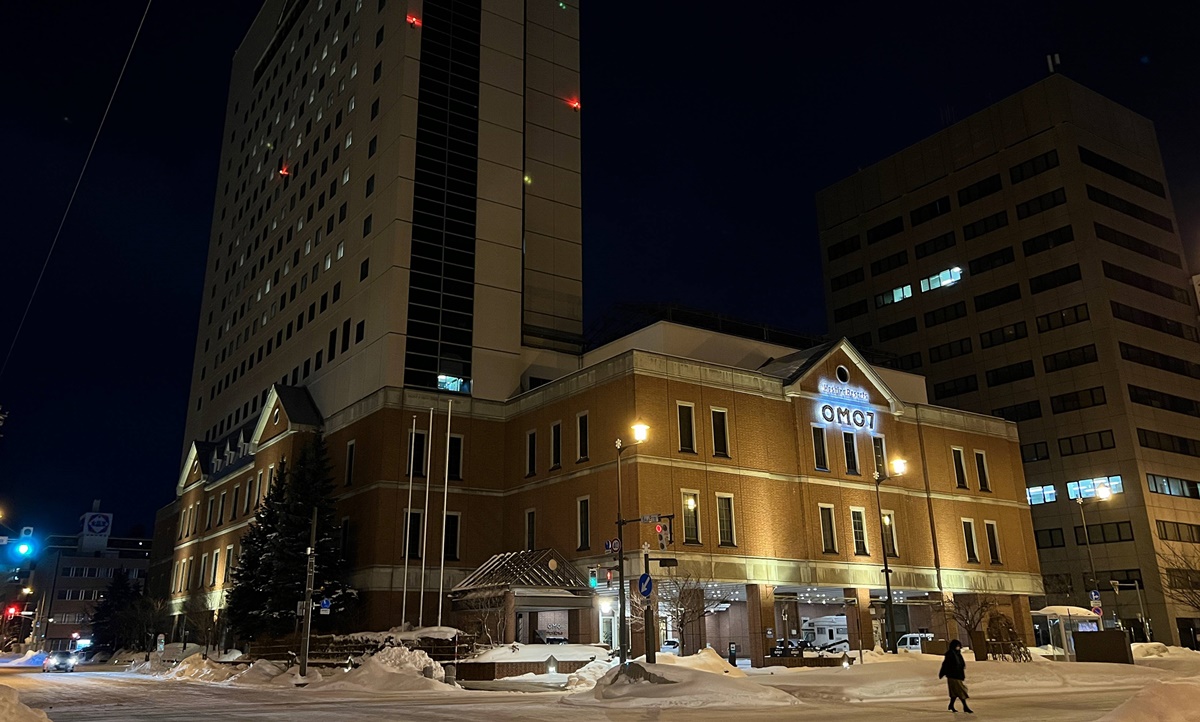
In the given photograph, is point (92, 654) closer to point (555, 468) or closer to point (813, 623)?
point (555, 468)

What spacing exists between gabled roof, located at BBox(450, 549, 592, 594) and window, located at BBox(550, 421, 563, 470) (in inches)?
194

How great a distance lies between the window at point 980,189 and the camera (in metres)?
87.1

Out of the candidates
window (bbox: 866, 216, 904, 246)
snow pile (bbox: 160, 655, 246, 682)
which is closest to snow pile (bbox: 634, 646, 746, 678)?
snow pile (bbox: 160, 655, 246, 682)

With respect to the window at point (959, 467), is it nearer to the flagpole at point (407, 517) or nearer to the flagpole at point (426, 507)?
the flagpole at point (426, 507)

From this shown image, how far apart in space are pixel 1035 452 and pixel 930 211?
27.1 m

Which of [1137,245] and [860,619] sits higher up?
[1137,245]

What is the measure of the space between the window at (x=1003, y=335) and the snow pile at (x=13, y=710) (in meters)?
82.7

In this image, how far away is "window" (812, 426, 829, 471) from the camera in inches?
2039

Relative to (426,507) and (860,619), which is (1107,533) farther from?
(426,507)

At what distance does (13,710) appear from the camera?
15.2m

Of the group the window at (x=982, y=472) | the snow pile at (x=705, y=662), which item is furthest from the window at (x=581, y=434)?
the window at (x=982, y=472)

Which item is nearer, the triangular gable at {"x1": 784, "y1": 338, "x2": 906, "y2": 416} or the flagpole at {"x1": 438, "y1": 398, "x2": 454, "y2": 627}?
the flagpole at {"x1": 438, "y1": 398, "x2": 454, "y2": 627}

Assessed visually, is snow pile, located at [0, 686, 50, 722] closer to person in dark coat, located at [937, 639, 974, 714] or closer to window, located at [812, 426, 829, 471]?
person in dark coat, located at [937, 639, 974, 714]

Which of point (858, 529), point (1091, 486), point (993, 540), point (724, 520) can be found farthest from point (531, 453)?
point (1091, 486)
